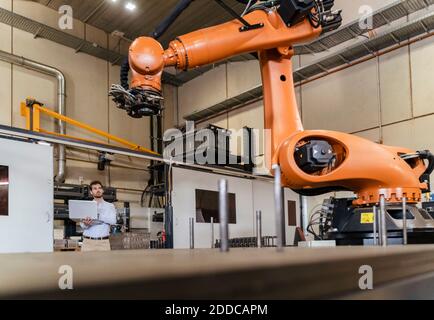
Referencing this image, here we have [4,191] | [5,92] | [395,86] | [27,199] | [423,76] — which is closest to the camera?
[4,191]

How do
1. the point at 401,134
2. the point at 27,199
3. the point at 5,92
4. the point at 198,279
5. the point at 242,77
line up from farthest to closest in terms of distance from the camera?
the point at 242,77 → the point at 5,92 → the point at 401,134 → the point at 27,199 → the point at 198,279

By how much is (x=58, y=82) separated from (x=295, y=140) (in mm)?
5588

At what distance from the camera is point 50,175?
11.7ft

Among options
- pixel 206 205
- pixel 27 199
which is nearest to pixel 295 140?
pixel 27 199

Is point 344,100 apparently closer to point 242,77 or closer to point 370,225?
point 242,77

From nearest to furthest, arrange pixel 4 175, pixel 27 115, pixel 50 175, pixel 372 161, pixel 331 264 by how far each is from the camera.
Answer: pixel 331 264, pixel 372 161, pixel 4 175, pixel 50 175, pixel 27 115

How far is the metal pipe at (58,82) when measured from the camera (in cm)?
586

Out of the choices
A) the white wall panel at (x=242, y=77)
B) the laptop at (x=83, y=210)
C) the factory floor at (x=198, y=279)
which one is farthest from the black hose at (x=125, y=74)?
the white wall panel at (x=242, y=77)

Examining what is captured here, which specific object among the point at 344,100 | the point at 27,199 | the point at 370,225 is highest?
the point at 344,100

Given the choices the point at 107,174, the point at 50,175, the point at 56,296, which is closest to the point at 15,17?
the point at 107,174

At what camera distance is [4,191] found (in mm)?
3287

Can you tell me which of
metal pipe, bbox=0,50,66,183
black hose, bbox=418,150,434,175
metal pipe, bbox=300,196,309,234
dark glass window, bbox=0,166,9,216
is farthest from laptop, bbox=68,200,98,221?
metal pipe, bbox=300,196,309,234
